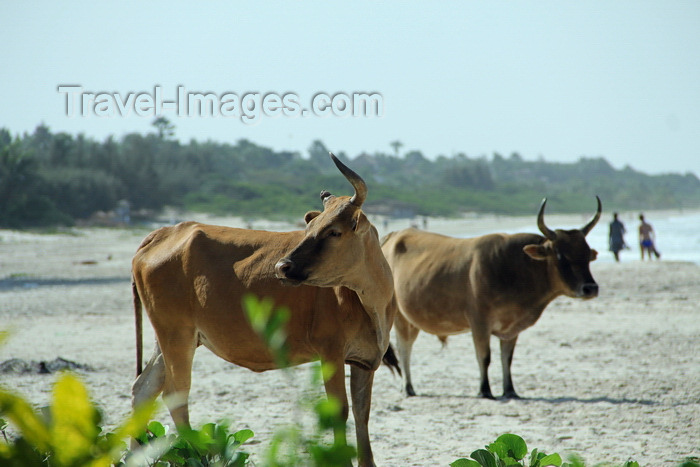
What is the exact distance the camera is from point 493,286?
8.34m

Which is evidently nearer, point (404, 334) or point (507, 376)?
point (507, 376)

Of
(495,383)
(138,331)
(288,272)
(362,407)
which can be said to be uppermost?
(288,272)

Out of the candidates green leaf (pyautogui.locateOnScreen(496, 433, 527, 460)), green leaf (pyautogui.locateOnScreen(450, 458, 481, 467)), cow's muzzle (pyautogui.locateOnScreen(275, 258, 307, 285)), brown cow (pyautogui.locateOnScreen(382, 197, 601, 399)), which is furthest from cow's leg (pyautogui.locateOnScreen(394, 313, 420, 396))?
green leaf (pyautogui.locateOnScreen(450, 458, 481, 467))

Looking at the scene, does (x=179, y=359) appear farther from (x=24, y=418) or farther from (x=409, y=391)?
(x=24, y=418)

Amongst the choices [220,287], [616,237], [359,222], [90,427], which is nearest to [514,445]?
[359,222]

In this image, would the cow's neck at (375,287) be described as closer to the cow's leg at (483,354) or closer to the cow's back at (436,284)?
the cow's leg at (483,354)

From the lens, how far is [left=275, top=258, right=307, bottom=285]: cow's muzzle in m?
4.24

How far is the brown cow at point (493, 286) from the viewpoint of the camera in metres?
8.17

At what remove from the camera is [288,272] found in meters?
4.26

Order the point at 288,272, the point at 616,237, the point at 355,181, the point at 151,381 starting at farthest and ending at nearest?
the point at 616,237 → the point at 151,381 → the point at 355,181 → the point at 288,272

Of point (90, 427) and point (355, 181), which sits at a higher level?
point (355, 181)

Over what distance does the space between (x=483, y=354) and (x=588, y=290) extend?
135 centimetres

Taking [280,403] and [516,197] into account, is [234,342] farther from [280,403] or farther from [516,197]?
[516,197]

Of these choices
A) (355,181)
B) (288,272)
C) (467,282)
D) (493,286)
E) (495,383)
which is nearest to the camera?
(288,272)
